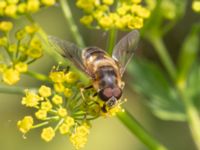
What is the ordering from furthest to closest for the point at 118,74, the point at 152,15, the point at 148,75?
the point at 148,75 → the point at 152,15 → the point at 118,74

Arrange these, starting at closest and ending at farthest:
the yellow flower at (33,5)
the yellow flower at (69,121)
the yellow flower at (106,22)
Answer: the yellow flower at (69,121) < the yellow flower at (33,5) < the yellow flower at (106,22)

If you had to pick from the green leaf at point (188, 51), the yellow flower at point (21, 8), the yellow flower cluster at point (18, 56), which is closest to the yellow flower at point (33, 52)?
the yellow flower cluster at point (18, 56)

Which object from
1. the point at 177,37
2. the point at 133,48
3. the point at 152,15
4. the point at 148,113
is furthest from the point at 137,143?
the point at 133,48

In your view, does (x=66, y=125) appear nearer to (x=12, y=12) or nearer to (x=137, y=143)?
(x=12, y=12)

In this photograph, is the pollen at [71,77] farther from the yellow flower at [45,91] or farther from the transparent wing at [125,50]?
the transparent wing at [125,50]

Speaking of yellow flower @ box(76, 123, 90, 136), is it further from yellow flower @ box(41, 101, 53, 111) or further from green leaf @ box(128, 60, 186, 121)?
green leaf @ box(128, 60, 186, 121)

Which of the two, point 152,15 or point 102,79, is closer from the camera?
point 102,79

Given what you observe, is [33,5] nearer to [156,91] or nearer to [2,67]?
[2,67]

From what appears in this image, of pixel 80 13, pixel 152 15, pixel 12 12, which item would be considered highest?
pixel 12 12
